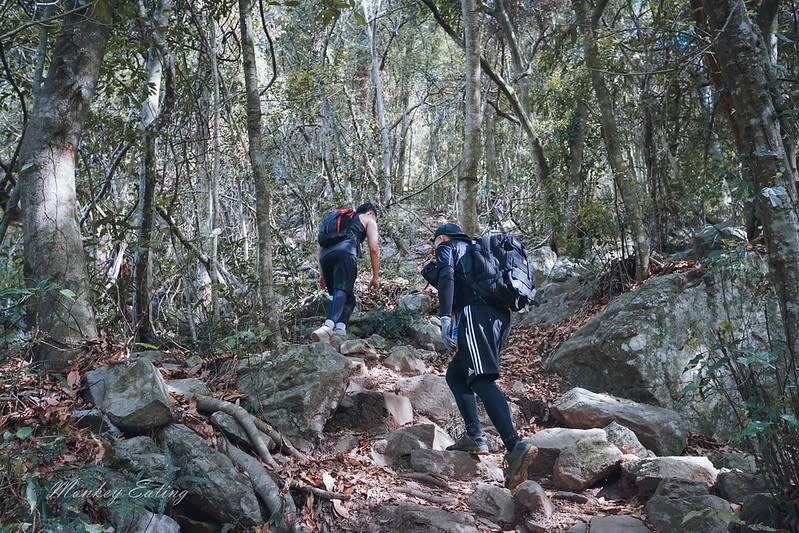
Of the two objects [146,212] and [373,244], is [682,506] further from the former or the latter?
[146,212]

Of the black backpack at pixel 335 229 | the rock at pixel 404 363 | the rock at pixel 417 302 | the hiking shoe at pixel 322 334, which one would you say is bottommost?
the rock at pixel 404 363

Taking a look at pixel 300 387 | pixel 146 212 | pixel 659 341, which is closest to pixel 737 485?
pixel 659 341

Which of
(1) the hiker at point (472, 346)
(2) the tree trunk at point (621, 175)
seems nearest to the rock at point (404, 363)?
(1) the hiker at point (472, 346)

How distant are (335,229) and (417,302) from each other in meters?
3.75

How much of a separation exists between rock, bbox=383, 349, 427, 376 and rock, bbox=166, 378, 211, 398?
2832 mm

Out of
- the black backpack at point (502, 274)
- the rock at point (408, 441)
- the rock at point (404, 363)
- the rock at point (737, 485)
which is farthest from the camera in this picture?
the rock at point (404, 363)

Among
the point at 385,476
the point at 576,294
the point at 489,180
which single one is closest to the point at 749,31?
the point at 385,476

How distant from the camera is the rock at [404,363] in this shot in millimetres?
7286

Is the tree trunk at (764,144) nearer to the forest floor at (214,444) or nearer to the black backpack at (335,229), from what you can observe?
the forest floor at (214,444)

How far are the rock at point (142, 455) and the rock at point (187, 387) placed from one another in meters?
0.79

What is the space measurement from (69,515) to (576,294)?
317 inches

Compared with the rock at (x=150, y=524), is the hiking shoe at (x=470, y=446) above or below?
below

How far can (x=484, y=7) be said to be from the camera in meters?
11.4

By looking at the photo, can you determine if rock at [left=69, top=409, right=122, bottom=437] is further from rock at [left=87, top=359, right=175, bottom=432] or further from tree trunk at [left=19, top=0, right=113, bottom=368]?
tree trunk at [left=19, top=0, right=113, bottom=368]
